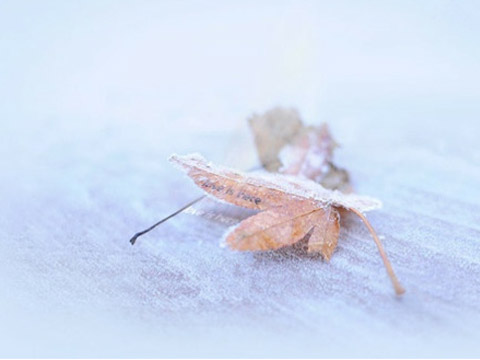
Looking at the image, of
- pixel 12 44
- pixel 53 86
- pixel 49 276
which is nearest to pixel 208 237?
pixel 49 276

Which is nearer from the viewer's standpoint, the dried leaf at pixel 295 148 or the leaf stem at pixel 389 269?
the leaf stem at pixel 389 269

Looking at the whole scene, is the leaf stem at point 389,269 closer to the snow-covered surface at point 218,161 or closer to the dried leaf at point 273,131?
the snow-covered surface at point 218,161

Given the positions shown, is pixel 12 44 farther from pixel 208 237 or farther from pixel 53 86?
pixel 208 237

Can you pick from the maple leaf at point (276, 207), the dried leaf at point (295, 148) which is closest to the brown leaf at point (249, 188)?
the maple leaf at point (276, 207)

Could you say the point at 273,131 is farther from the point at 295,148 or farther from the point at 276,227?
the point at 276,227

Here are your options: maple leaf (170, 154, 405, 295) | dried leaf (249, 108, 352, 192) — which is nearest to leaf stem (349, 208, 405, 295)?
maple leaf (170, 154, 405, 295)

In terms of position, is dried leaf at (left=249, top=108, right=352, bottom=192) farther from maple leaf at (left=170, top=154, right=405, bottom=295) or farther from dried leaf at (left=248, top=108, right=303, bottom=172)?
maple leaf at (left=170, top=154, right=405, bottom=295)

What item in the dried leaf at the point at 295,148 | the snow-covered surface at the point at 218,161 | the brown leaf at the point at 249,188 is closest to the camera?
the snow-covered surface at the point at 218,161

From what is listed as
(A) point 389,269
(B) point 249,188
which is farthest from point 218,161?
(A) point 389,269
